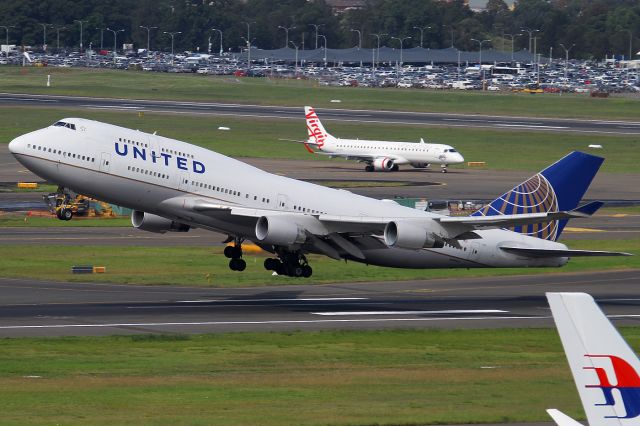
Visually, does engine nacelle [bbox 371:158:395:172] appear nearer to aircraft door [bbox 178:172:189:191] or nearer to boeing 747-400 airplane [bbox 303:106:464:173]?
boeing 747-400 airplane [bbox 303:106:464:173]

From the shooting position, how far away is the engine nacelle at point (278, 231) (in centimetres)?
5147

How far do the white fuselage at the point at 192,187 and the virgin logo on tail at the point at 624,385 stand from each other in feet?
116

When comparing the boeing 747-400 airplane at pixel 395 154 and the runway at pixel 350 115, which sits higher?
the runway at pixel 350 115

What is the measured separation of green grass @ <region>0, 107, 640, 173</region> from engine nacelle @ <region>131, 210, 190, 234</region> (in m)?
71.8

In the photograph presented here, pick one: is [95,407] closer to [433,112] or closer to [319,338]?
[319,338]

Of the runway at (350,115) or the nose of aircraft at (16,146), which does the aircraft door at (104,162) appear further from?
the runway at (350,115)

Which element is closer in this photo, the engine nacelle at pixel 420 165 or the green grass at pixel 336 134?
the engine nacelle at pixel 420 165

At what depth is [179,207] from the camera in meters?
52.7

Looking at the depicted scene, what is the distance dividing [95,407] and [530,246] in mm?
27176

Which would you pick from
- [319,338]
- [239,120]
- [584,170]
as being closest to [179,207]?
[319,338]

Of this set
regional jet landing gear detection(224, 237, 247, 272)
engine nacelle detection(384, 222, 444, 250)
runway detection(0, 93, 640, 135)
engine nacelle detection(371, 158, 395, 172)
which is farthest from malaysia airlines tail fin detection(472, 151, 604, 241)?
runway detection(0, 93, 640, 135)

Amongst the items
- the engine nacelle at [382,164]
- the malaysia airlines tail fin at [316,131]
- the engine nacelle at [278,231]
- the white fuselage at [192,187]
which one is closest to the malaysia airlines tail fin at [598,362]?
the engine nacelle at [278,231]

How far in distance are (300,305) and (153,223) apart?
7.34 m

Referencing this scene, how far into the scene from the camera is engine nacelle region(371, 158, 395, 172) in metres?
122
